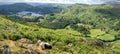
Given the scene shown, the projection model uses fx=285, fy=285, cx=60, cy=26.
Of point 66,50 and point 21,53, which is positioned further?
point 66,50

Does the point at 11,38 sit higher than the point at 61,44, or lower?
higher

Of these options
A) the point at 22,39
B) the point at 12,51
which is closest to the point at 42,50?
the point at 22,39

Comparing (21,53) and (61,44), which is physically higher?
(21,53)

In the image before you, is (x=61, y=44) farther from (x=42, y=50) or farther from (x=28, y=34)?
(x=42, y=50)

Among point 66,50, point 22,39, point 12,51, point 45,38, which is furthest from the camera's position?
point 45,38

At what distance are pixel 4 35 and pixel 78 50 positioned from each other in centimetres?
5236

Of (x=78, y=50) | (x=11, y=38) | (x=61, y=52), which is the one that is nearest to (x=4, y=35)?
(x=11, y=38)

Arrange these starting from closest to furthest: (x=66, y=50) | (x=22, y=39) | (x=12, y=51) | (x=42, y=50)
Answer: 1. (x=12, y=51)
2. (x=42, y=50)
3. (x=22, y=39)
4. (x=66, y=50)

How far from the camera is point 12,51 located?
409ft

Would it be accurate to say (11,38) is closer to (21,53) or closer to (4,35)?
(4,35)

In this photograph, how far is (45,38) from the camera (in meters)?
194

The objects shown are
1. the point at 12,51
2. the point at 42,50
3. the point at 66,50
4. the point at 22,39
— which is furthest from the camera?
the point at 66,50

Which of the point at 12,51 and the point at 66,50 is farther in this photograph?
the point at 66,50

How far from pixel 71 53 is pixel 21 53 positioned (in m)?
49.8
